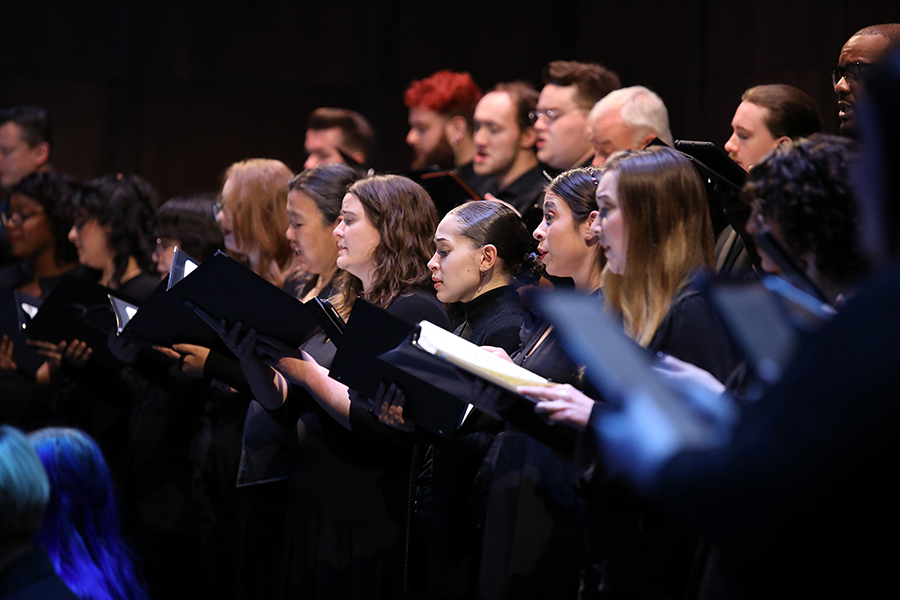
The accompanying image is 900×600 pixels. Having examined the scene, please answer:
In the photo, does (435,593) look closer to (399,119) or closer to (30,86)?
(399,119)

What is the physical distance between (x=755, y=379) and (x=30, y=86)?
572cm

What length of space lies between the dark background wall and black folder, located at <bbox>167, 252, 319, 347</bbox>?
3.84 metres

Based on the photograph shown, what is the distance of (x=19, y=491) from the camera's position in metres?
1.74

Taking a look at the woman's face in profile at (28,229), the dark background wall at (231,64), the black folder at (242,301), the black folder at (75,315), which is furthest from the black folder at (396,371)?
the dark background wall at (231,64)

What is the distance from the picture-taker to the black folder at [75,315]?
3.40m

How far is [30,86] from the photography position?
617cm

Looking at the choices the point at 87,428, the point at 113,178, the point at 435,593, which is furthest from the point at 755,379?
the point at 113,178

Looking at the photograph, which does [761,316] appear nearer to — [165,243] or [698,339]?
[698,339]

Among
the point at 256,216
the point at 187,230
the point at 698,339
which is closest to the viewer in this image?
the point at 698,339

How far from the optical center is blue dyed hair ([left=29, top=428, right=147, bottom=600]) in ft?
6.93

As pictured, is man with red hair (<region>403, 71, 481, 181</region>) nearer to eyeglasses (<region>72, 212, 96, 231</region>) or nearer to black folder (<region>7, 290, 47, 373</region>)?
eyeglasses (<region>72, 212, 96, 231</region>)

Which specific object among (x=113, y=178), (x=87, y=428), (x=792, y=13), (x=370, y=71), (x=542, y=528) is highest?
(x=792, y=13)

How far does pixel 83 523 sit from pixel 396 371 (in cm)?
78

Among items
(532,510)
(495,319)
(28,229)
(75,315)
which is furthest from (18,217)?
(532,510)
